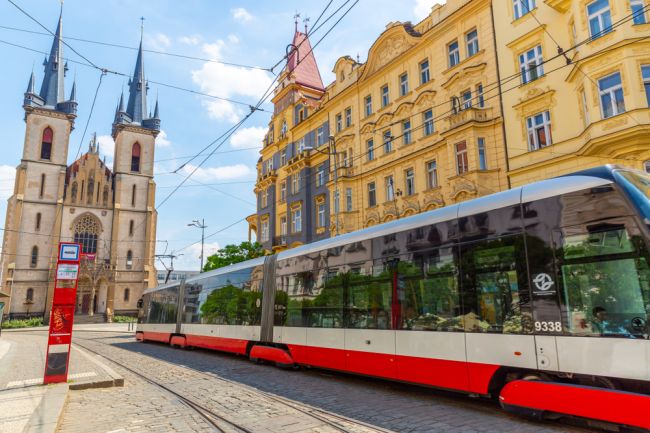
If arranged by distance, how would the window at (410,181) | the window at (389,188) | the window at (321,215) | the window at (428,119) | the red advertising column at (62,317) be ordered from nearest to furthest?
1. the red advertising column at (62,317)
2. the window at (428,119)
3. the window at (410,181)
4. the window at (389,188)
5. the window at (321,215)

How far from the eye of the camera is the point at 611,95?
47.8 ft

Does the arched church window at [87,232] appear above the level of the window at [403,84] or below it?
below

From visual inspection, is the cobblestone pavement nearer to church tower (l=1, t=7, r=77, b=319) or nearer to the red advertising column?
the red advertising column

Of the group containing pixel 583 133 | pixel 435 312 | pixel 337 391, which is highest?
pixel 583 133

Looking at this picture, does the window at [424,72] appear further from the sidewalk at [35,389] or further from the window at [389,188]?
the sidewalk at [35,389]

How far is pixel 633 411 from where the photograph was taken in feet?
15.7

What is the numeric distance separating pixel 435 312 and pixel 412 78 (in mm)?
19092

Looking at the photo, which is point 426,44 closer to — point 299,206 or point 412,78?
point 412,78

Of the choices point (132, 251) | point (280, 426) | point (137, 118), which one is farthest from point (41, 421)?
point (137, 118)

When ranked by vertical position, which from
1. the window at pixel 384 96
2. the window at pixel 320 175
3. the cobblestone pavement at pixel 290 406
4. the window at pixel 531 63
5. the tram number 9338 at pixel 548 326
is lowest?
the cobblestone pavement at pixel 290 406

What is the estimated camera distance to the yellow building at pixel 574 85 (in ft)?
45.9

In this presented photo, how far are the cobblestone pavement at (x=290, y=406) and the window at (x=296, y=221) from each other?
849 inches

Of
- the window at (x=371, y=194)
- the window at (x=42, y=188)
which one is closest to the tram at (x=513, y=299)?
the window at (x=371, y=194)

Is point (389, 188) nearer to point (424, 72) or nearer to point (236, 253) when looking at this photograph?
point (424, 72)
